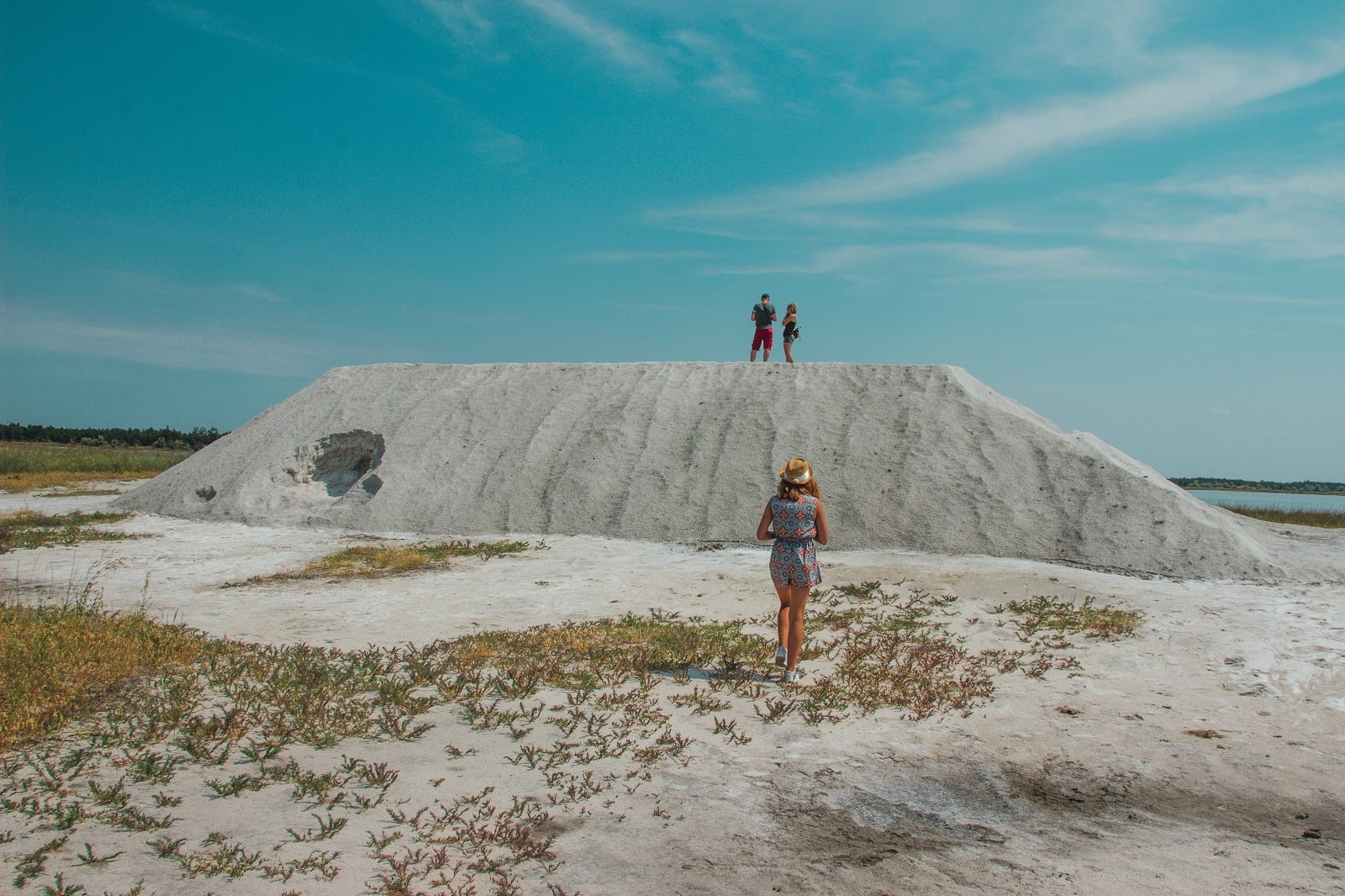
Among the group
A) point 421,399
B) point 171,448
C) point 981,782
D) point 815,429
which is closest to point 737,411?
point 815,429

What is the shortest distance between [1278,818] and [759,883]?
2.69m

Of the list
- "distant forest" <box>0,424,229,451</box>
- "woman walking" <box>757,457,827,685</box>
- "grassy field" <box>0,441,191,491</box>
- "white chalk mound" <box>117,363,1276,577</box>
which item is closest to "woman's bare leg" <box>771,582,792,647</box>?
"woman walking" <box>757,457,827,685</box>

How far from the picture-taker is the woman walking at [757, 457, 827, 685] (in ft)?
19.4

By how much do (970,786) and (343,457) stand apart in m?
15.6

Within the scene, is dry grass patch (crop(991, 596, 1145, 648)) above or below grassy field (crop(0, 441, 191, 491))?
below

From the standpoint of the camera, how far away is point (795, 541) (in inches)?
234

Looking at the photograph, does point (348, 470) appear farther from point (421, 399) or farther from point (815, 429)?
point (815, 429)

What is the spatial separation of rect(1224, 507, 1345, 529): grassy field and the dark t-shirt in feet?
36.9

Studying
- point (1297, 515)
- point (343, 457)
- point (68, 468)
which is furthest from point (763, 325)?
point (68, 468)

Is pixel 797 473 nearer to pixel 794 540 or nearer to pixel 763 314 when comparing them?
pixel 794 540

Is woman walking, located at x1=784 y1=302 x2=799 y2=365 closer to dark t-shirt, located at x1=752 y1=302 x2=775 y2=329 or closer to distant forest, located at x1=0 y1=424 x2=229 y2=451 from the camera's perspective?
dark t-shirt, located at x1=752 y1=302 x2=775 y2=329

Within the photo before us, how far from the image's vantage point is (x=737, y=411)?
1577 centimetres

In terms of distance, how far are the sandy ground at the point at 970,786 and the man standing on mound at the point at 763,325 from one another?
9.94 meters

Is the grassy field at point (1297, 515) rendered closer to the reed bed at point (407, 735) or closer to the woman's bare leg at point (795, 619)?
the reed bed at point (407, 735)
